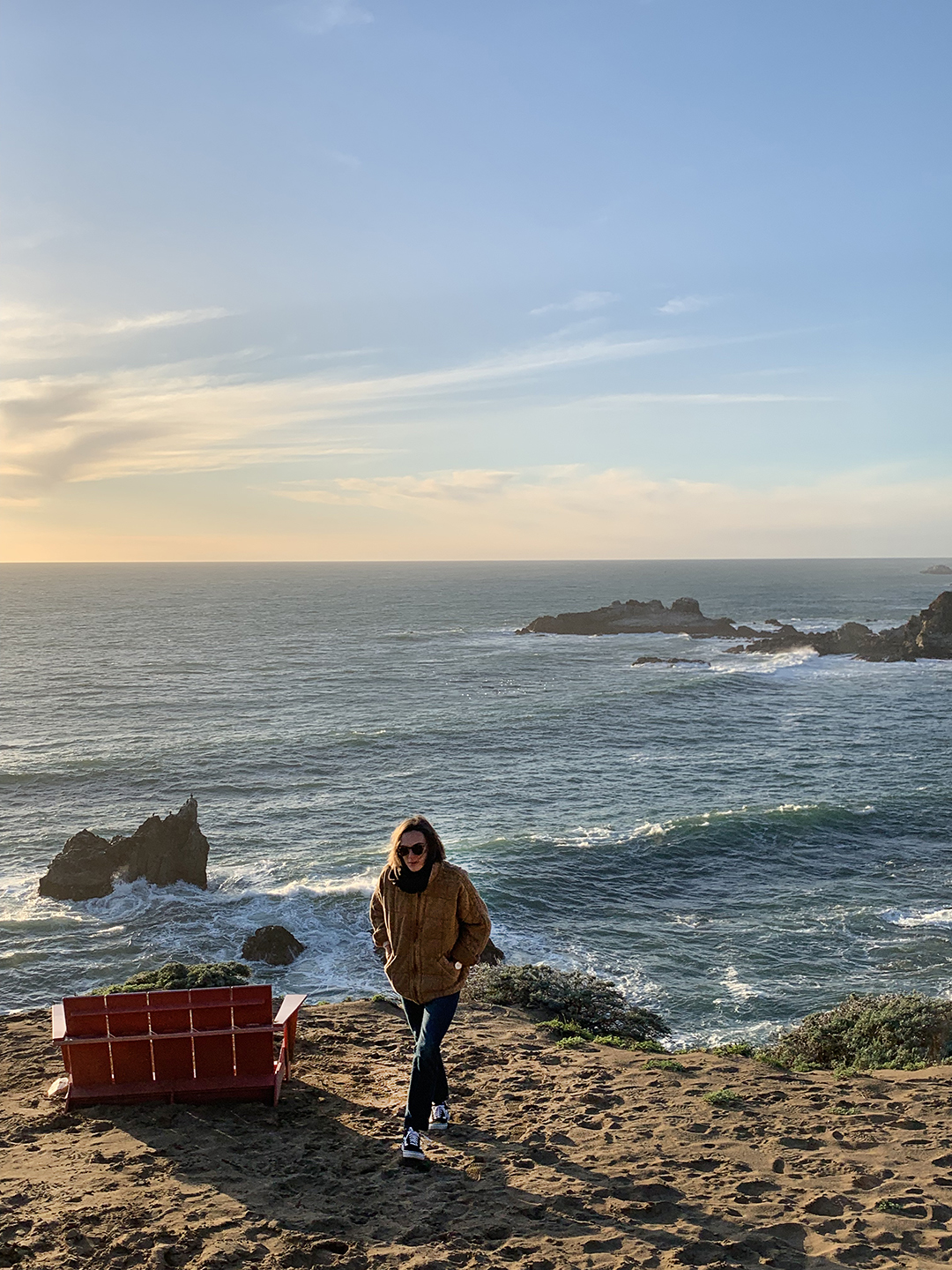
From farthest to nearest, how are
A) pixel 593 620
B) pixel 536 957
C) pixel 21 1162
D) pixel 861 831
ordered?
pixel 593 620 → pixel 861 831 → pixel 536 957 → pixel 21 1162

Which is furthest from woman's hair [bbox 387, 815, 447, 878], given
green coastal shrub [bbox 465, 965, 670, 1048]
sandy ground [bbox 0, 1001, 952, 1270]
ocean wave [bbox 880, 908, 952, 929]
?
ocean wave [bbox 880, 908, 952, 929]

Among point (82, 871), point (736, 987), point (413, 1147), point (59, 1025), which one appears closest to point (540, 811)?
point (736, 987)

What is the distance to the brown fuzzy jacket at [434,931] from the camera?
6.70m

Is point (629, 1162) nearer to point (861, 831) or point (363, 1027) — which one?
point (363, 1027)

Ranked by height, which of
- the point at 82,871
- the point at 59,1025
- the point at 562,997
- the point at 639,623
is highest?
the point at 639,623

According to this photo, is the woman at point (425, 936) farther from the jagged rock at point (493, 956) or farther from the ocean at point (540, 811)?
the jagged rock at point (493, 956)

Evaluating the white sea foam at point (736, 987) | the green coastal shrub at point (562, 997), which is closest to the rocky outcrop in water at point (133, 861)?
the green coastal shrub at point (562, 997)

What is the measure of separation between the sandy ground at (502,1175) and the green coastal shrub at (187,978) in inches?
94.8

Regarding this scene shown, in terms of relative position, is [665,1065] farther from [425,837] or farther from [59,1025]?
[59,1025]

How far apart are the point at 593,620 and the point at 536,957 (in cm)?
7754

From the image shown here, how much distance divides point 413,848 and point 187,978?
24.1ft

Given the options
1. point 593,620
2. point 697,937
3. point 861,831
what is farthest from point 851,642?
point 697,937

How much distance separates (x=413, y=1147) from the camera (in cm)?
688

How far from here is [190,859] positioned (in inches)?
1021
